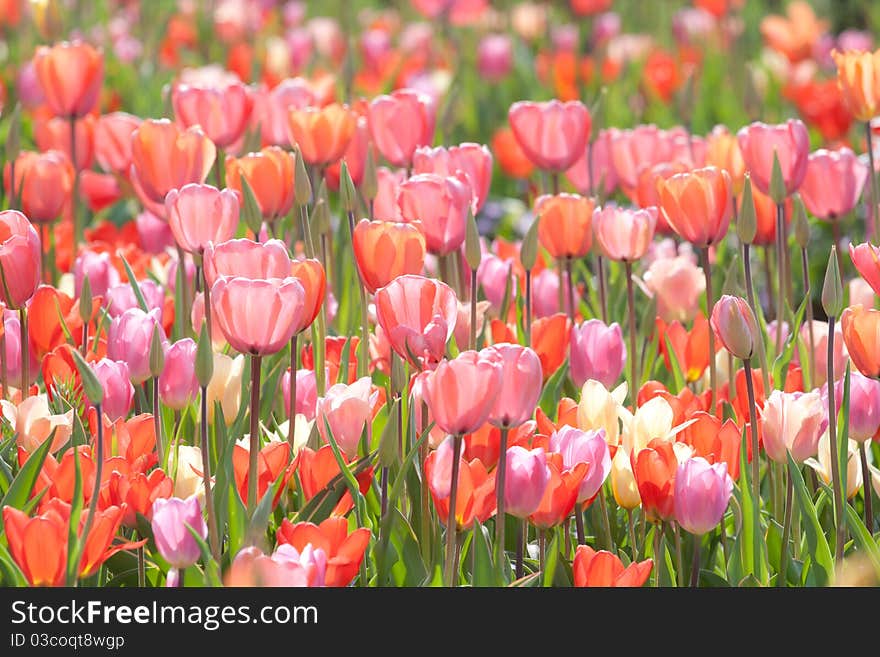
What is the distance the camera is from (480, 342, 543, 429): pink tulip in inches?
59.6

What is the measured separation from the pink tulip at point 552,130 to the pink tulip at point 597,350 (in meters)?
0.63

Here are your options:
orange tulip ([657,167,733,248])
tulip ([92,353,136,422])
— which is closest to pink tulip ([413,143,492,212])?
orange tulip ([657,167,733,248])

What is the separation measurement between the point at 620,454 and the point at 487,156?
2.80ft

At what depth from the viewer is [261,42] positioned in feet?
18.5

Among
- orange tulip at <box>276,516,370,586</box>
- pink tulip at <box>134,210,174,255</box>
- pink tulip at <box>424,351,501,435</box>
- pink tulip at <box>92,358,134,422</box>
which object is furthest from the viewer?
pink tulip at <box>134,210,174,255</box>

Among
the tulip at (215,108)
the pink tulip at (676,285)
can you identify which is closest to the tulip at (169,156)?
the tulip at (215,108)

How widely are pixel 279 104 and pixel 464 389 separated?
170 cm

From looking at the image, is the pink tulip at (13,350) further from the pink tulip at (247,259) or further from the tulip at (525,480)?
the tulip at (525,480)

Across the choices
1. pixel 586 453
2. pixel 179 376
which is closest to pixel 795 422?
pixel 586 453

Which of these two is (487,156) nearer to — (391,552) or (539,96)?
(391,552)

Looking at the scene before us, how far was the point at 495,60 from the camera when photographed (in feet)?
17.2

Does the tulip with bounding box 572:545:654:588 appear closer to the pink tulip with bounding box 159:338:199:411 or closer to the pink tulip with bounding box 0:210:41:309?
the pink tulip with bounding box 159:338:199:411

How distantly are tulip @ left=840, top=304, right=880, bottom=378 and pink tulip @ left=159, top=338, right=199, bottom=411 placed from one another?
3.00 ft

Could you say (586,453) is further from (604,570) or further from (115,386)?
(115,386)
